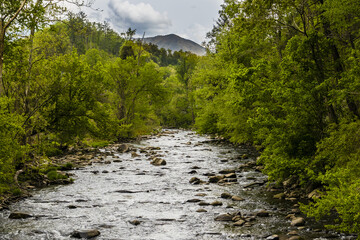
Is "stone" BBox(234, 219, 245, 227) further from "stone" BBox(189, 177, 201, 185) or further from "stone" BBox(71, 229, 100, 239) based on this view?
"stone" BBox(189, 177, 201, 185)

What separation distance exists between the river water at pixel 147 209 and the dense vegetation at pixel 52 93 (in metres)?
2.09

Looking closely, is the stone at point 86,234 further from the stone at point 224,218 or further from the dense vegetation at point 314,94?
the dense vegetation at point 314,94

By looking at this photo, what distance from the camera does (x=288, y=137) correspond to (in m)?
13.0

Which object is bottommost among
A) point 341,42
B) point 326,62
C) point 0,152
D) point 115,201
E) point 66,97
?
point 115,201

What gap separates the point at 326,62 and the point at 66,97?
16564 millimetres

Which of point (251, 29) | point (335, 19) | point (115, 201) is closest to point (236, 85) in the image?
point (251, 29)

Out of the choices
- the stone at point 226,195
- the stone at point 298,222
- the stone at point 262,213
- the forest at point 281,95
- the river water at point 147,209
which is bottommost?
the river water at point 147,209

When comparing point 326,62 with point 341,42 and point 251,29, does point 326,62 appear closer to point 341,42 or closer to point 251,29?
point 341,42

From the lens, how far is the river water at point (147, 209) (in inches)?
361

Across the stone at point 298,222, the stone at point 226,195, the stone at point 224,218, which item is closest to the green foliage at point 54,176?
the stone at point 226,195

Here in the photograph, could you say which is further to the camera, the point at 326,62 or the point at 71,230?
the point at 326,62

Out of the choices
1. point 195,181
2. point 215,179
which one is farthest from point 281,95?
point 195,181

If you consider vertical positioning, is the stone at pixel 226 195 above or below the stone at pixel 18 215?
above

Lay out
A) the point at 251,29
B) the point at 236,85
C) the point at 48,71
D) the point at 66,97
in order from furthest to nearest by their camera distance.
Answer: the point at 66,97 < the point at 48,71 < the point at 236,85 < the point at 251,29
